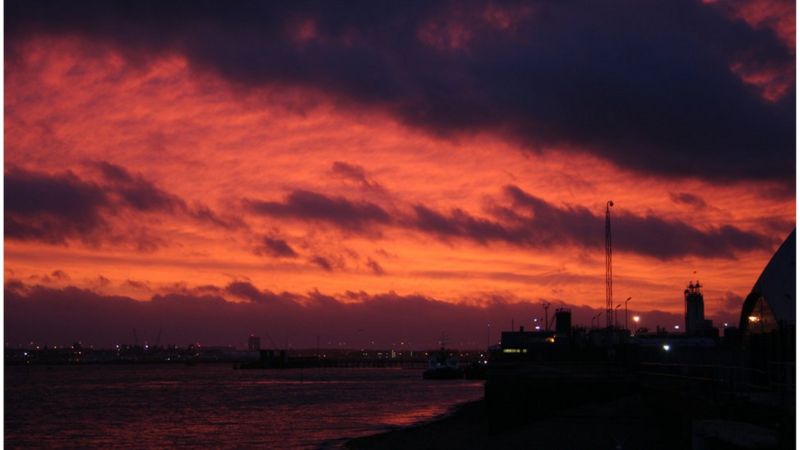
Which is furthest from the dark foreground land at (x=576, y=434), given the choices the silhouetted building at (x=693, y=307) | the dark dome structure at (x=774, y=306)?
the silhouetted building at (x=693, y=307)

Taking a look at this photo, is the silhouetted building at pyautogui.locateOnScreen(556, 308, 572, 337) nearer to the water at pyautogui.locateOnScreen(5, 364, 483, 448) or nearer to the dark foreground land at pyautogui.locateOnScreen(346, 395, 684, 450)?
the water at pyautogui.locateOnScreen(5, 364, 483, 448)

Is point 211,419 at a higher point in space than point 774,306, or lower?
lower

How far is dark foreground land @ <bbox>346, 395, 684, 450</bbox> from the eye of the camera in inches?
1594

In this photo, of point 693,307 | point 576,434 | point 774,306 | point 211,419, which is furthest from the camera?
point 693,307

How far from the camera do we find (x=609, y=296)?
130 metres

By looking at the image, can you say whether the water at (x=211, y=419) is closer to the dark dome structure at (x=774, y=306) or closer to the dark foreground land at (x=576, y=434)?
the dark foreground land at (x=576, y=434)

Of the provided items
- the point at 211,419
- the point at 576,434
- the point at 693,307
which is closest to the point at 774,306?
the point at 576,434

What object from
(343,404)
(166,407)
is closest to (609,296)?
(343,404)

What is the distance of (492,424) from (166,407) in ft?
196

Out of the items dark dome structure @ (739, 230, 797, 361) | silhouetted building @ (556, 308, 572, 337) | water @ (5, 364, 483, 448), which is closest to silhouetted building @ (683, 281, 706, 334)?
silhouetted building @ (556, 308, 572, 337)

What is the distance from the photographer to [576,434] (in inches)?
1727

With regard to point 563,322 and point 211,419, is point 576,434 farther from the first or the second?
point 563,322

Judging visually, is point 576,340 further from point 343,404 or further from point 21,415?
point 21,415

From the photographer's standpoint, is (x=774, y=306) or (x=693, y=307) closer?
(x=774, y=306)
